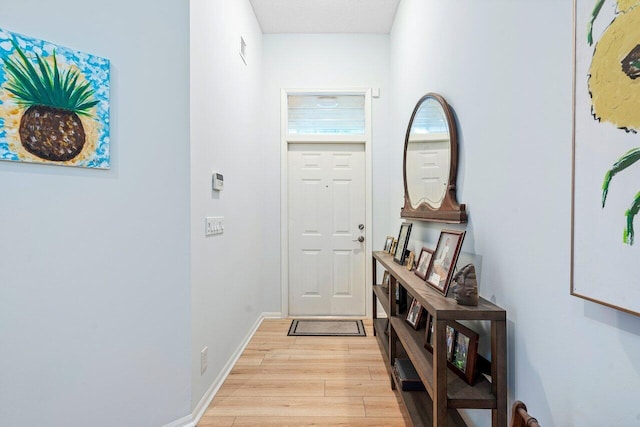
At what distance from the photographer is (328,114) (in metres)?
3.67

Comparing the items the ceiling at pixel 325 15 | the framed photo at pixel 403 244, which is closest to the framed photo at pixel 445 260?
the framed photo at pixel 403 244

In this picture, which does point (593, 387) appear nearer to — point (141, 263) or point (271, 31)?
point (141, 263)

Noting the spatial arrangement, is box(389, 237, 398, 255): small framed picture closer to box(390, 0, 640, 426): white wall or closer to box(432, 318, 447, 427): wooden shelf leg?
box(390, 0, 640, 426): white wall

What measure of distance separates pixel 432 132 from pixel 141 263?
6.15 feet

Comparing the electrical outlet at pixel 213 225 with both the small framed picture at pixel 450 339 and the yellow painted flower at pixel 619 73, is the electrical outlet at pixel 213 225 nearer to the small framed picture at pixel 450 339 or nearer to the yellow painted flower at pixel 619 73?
the small framed picture at pixel 450 339

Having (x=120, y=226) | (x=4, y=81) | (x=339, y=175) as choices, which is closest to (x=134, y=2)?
(x=4, y=81)

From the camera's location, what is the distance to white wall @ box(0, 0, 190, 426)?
1425mm

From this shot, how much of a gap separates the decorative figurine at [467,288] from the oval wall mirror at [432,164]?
0.41 meters

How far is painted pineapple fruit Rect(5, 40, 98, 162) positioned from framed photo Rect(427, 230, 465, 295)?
1837 millimetres

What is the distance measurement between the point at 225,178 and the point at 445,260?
1.64 metres

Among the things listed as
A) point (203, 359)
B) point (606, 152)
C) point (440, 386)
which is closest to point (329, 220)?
point (203, 359)

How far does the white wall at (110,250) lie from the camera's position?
4.67 feet

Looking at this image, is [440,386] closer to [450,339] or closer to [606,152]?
[450,339]

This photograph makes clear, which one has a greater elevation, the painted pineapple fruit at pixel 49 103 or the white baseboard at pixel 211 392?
the painted pineapple fruit at pixel 49 103
